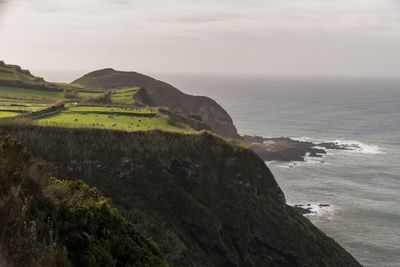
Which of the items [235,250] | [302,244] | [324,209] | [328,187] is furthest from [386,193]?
[235,250]

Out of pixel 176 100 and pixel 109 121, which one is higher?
pixel 176 100

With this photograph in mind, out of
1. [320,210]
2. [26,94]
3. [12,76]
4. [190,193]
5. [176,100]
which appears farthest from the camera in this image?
[176,100]

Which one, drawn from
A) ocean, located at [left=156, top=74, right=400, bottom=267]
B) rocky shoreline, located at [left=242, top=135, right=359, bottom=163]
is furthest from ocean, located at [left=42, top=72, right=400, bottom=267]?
rocky shoreline, located at [left=242, top=135, right=359, bottom=163]

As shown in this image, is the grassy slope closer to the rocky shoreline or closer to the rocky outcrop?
the rocky outcrop

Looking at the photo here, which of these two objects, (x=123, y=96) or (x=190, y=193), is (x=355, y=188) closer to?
(x=123, y=96)

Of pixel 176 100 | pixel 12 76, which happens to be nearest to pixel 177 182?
pixel 12 76

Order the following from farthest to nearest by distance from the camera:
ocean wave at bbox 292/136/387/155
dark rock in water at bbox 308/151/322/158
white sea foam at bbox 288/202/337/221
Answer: ocean wave at bbox 292/136/387/155
dark rock in water at bbox 308/151/322/158
white sea foam at bbox 288/202/337/221
